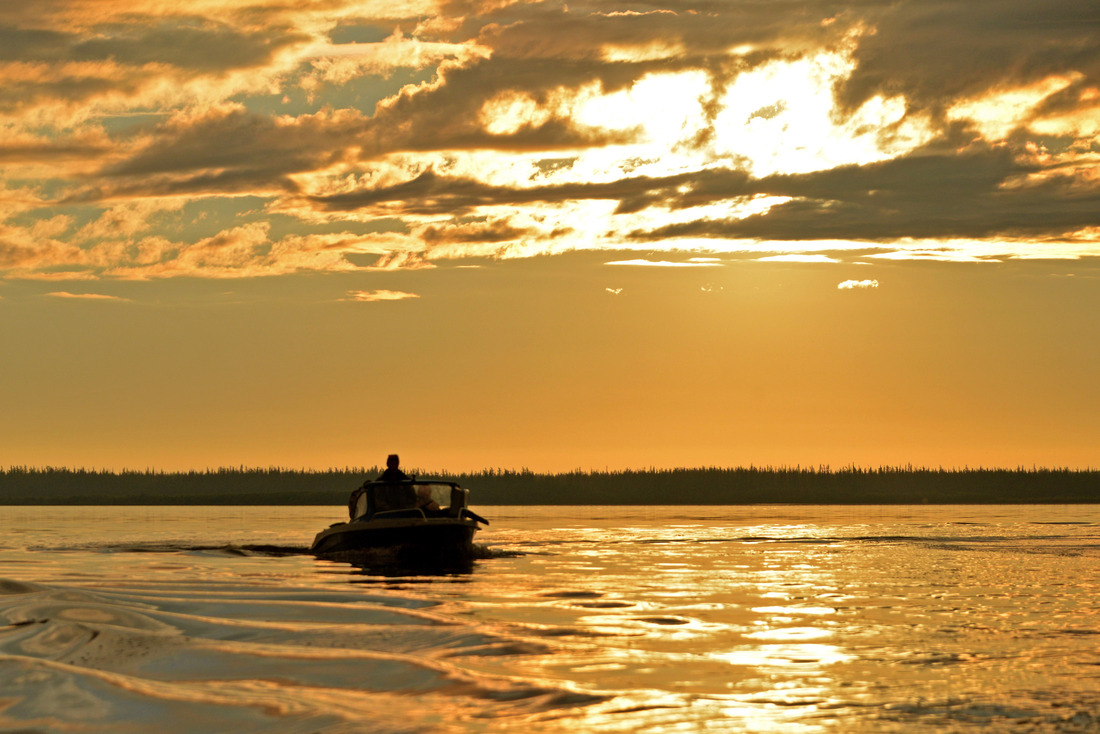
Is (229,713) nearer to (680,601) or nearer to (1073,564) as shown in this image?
(680,601)

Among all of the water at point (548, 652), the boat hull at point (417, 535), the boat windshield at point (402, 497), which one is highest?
the boat windshield at point (402, 497)

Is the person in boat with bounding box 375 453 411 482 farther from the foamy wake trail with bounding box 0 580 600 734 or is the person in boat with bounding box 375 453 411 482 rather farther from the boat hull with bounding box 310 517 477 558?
the foamy wake trail with bounding box 0 580 600 734

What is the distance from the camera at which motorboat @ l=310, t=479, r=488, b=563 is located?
38250 mm

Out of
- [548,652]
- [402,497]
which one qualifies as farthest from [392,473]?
[548,652]

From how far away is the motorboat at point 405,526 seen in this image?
38.2 metres

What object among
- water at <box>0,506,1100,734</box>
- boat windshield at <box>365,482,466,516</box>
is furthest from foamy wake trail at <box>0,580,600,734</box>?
boat windshield at <box>365,482,466,516</box>

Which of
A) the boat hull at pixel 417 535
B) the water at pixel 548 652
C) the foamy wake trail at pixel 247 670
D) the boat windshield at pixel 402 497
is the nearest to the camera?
the foamy wake trail at pixel 247 670

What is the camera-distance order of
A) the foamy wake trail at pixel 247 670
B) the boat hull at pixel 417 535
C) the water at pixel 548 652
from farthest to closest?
the boat hull at pixel 417 535
the water at pixel 548 652
the foamy wake trail at pixel 247 670

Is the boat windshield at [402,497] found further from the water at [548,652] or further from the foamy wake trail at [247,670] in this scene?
the foamy wake trail at [247,670]

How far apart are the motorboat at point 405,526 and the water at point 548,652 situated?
13.4 feet

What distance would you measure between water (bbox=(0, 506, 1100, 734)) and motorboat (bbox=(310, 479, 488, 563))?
13.4ft

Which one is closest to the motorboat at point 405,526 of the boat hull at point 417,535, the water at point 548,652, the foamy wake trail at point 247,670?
the boat hull at point 417,535

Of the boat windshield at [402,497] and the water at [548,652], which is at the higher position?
the boat windshield at [402,497]

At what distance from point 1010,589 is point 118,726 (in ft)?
76.5
